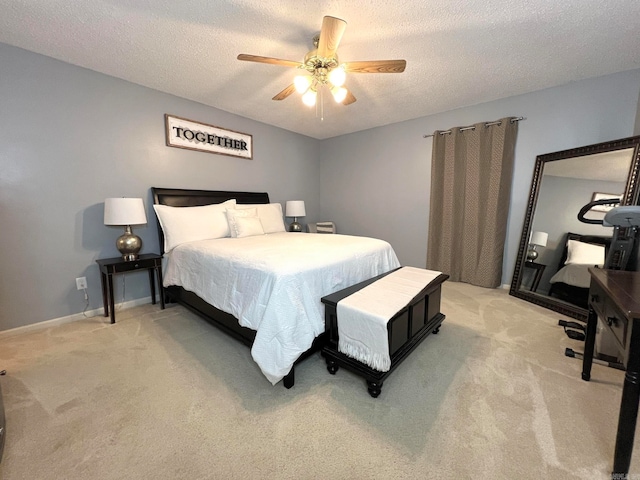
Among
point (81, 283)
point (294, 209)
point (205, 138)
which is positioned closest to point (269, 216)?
point (294, 209)

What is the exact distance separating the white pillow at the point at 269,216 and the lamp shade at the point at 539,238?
3174 millimetres

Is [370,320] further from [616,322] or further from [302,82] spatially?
[302,82]

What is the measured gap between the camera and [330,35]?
1.72m

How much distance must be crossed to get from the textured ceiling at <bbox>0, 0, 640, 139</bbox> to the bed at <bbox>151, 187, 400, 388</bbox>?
1388 millimetres

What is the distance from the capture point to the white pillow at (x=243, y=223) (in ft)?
10.4

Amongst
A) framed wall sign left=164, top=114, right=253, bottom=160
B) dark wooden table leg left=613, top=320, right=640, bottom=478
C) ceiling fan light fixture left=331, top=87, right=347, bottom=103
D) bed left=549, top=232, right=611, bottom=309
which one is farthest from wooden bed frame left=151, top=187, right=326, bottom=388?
bed left=549, top=232, right=611, bottom=309

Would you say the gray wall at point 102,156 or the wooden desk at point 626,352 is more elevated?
the gray wall at point 102,156

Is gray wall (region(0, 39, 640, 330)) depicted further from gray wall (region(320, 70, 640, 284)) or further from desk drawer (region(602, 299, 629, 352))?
desk drawer (region(602, 299, 629, 352))

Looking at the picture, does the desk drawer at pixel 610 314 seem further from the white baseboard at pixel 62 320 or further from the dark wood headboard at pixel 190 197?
the white baseboard at pixel 62 320

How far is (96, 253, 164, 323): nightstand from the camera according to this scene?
8.07 ft

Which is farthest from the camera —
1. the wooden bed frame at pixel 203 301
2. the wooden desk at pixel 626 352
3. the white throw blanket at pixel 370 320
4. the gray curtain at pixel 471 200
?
the gray curtain at pixel 471 200

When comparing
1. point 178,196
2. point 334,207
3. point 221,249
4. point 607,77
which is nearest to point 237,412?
point 221,249

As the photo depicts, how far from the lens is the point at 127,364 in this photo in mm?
1891

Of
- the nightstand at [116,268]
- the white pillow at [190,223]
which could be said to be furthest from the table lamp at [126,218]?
the white pillow at [190,223]
